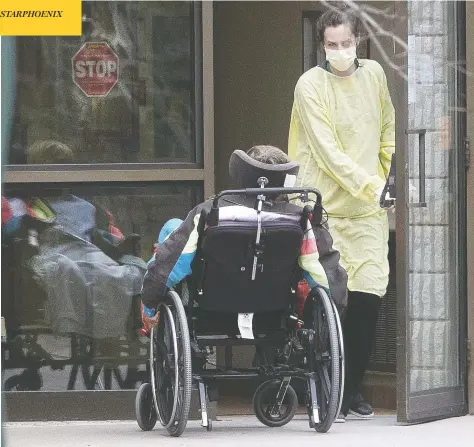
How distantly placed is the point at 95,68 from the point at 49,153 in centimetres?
50

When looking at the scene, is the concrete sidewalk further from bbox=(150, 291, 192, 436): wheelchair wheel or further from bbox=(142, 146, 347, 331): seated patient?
bbox=(142, 146, 347, 331): seated patient

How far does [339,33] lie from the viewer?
7227 mm

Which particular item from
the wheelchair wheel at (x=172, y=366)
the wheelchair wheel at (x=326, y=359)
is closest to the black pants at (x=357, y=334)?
the wheelchair wheel at (x=326, y=359)

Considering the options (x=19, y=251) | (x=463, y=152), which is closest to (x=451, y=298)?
(x=463, y=152)

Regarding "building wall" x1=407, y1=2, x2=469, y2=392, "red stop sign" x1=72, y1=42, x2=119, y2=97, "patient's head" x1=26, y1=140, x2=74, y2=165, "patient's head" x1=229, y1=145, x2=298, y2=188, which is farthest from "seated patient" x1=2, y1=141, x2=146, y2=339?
"building wall" x1=407, y1=2, x2=469, y2=392

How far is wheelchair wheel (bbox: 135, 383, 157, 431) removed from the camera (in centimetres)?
653

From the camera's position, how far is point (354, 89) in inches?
287

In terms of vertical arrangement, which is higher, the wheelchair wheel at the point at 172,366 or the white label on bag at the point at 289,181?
the white label on bag at the point at 289,181

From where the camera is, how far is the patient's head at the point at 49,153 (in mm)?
7316

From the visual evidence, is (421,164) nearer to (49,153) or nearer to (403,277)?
(403,277)

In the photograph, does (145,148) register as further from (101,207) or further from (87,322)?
(87,322)

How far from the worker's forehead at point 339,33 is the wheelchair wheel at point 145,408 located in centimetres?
203

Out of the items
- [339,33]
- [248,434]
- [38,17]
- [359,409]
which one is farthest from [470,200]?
[38,17]

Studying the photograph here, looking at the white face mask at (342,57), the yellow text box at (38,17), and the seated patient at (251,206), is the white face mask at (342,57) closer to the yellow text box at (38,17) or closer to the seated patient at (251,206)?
the seated patient at (251,206)
